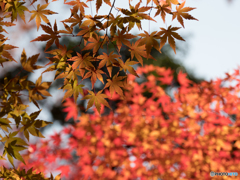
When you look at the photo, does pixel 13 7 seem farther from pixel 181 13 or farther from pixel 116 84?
pixel 181 13

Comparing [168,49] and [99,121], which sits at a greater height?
[168,49]

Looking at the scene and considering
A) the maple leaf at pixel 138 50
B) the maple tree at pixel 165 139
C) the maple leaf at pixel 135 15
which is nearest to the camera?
the maple leaf at pixel 135 15

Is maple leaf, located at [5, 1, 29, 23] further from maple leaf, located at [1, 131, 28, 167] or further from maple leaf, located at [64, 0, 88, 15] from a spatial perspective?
maple leaf, located at [1, 131, 28, 167]

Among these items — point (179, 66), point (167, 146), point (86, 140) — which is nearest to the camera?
point (167, 146)

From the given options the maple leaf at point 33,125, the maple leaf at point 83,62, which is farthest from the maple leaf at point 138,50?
the maple leaf at point 33,125

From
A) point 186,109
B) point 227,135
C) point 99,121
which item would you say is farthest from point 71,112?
point 227,135

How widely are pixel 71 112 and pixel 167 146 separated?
→ 9.13 feet

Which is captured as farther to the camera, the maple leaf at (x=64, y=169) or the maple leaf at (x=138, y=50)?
the maple leaf at (x=64, y=169)

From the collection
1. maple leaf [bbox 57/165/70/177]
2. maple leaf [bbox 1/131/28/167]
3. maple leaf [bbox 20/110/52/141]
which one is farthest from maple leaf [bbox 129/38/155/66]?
maple leaf [bbox 57/165/70/177]

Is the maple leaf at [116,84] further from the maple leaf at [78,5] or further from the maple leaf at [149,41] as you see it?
the maple leaf at [78,5]

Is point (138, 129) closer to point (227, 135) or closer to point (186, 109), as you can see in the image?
point (186, 109)

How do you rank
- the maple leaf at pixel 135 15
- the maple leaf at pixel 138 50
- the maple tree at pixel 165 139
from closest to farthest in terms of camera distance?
the maple leaf at pixel 135 15, the maple leaf at pixel 138 50, the maple tree at pixel 165 139

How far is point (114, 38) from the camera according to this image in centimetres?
140

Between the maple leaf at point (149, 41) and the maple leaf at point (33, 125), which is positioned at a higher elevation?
the maple leaf at point (149, 41)
